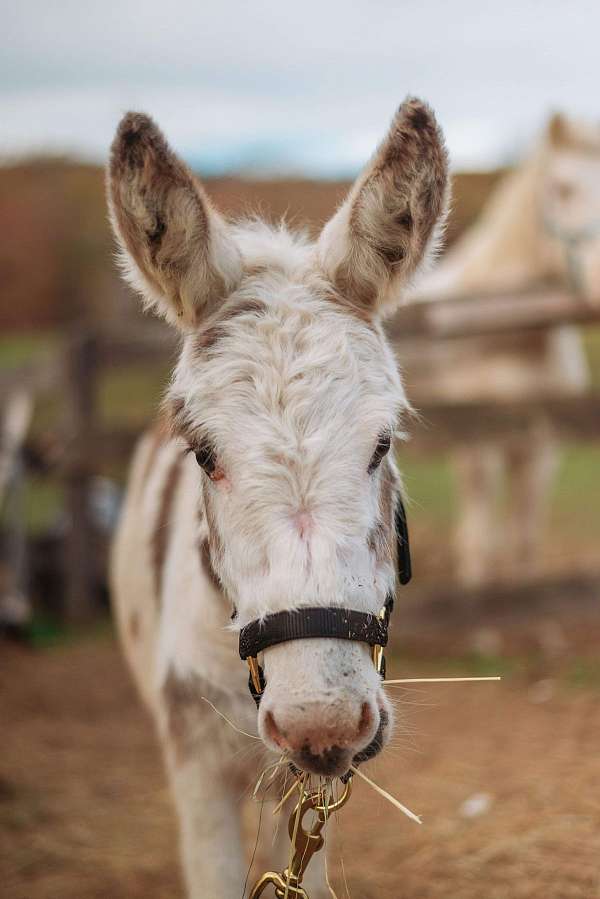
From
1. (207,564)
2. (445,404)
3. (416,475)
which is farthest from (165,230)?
(416,475)

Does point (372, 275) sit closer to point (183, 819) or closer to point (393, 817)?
point (183, 819)

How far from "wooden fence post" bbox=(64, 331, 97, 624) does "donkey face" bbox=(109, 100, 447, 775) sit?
14.9 feet

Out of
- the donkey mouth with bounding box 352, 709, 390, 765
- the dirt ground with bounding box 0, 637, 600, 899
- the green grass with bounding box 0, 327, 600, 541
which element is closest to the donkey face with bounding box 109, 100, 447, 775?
the donkey mouth with bounding box 352, 709, 390, 765

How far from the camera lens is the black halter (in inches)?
71.1

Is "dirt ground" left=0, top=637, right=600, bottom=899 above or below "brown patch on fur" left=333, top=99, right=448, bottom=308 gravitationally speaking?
below

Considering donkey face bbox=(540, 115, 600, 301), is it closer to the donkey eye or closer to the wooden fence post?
the wooden fence post

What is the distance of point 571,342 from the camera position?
21.9 ft

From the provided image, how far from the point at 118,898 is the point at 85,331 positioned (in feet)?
14.8

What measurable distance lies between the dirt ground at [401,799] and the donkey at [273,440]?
59 centimetres

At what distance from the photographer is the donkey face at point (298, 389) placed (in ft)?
6.00

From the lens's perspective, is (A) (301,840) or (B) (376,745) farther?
(A) (301,840)

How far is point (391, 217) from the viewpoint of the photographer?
224 cm

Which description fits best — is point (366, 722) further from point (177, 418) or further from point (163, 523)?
point (163, 523)

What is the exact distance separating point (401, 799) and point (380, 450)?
2.48 meters
